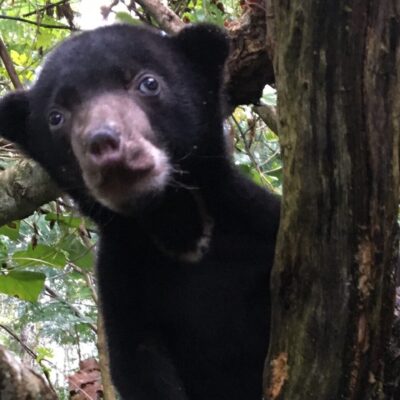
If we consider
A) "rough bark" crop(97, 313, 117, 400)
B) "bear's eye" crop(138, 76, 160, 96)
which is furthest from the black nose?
"rough bark" crop(97, 313, 117, 400)

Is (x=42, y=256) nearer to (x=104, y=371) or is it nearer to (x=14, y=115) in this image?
(x=104, y=371)

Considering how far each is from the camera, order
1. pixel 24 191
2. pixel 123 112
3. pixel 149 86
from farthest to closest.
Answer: pixel 24 191 < pixel 149 86 < pixel 123 112

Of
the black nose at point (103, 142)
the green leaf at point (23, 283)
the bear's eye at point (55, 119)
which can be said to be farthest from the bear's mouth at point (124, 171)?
the green leaf at point (23, 283)

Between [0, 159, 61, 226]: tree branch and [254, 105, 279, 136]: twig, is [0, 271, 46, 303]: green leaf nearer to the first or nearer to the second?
[0, 159, 61, 226]: tree branch

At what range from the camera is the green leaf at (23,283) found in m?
3.88

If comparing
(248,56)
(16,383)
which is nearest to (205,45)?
(248,56)

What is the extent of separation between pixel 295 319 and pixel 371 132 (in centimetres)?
61

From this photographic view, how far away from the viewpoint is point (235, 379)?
301 cm

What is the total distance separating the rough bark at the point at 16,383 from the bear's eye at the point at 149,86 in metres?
1.09

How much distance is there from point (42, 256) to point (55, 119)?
4.37 ft

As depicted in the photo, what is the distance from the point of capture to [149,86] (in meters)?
2.85

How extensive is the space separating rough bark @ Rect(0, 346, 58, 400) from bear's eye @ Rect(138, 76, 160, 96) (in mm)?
1089

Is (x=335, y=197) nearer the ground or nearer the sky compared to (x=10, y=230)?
nearer the ground

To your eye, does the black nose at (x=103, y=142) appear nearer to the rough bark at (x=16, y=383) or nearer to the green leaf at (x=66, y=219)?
the rough bark at (x=16, y=383)
